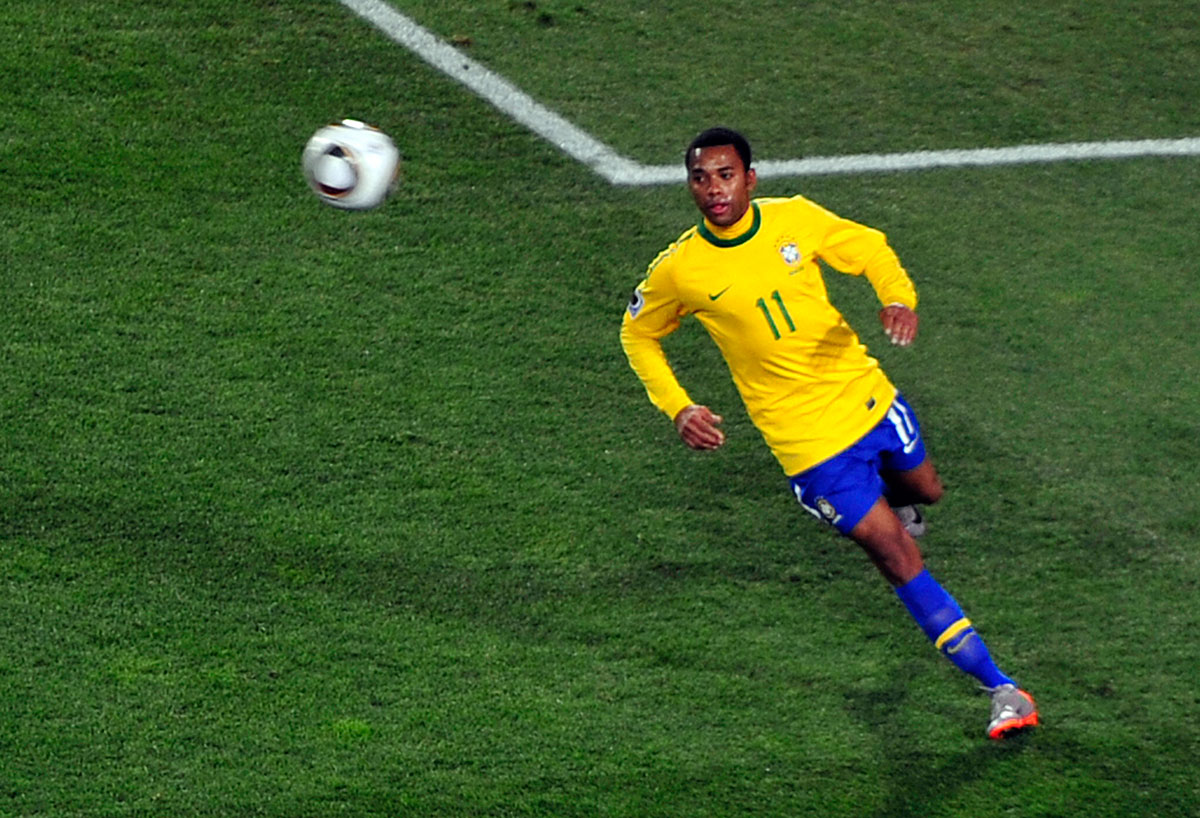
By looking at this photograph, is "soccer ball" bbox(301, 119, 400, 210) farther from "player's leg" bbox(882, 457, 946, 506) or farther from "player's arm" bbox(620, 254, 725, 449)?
"player's leg" bbox(882, 457, 946, 506)

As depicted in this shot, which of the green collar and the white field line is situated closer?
the green collar

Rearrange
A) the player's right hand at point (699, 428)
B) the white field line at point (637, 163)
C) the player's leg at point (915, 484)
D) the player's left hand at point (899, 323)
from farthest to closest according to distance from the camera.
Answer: the white field line at point (637, 163), the player's leg at point (915, 484), the player's right hand at point (699, 428), the player's left hand at point (899, 323)

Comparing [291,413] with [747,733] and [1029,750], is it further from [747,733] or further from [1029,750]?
[1029,750]

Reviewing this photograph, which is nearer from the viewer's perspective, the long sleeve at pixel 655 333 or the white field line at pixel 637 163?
the long sleeve at pixel 655 333

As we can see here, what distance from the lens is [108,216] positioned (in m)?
7.93

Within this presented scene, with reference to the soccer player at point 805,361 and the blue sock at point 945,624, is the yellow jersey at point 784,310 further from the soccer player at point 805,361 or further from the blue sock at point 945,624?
the blue sock at point 945,624

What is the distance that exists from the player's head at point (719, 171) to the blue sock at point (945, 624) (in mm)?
1501

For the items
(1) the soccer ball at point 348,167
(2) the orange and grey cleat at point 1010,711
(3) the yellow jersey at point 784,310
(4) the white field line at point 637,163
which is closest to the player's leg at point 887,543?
(3) the yellow jersey at point 784,310

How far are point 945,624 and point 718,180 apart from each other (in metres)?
1.79

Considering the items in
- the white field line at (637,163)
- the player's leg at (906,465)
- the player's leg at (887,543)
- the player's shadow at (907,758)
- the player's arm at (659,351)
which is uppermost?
the white field line at (637,163)

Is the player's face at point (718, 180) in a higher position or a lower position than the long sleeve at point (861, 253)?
higher

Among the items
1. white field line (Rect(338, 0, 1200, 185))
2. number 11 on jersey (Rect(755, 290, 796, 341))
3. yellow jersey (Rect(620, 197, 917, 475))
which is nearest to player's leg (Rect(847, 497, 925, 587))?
yellow jersey (Rect(620, 197, 917, 475))

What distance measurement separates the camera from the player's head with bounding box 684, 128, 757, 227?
550 centimetres

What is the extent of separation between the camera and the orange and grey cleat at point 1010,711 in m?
5.76
